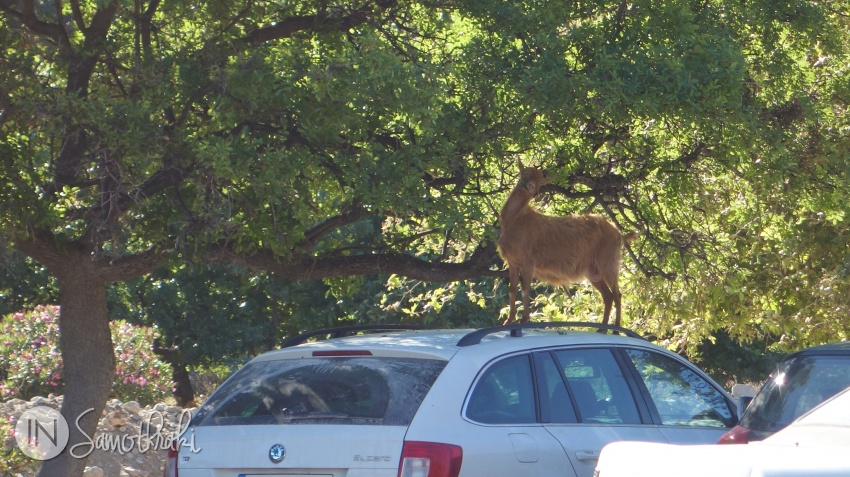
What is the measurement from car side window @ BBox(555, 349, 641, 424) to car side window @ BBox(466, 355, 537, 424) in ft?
1.09

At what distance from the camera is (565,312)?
15.0m

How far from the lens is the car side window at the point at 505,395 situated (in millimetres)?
5090

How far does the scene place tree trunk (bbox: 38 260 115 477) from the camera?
8.26m

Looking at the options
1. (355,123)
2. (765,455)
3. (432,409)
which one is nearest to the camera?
(765,455)

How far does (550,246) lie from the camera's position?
28.8 ft

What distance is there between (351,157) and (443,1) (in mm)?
2378

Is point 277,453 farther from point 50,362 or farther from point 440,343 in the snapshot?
point 50,362

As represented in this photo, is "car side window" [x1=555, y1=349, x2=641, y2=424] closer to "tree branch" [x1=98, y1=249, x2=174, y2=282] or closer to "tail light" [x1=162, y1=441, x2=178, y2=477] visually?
"tail light" [x1=162, y1=441, x2=178, y2=477]

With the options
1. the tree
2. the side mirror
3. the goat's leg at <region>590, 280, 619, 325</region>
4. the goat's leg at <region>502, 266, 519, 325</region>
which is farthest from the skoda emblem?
the goat's leg at <region>590, 280, 619, 325</region>

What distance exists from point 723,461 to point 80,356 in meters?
6.19

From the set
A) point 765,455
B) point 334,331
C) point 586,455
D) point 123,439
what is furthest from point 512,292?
point 123,439

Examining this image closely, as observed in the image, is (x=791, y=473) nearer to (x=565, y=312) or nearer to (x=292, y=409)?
(x=292, y=409)

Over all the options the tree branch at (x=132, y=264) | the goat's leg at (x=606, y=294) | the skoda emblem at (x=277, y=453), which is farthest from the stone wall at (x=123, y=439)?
the skoda emblem at (x=277, y=453)

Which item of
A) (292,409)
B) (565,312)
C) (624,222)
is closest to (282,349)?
(292,409)
